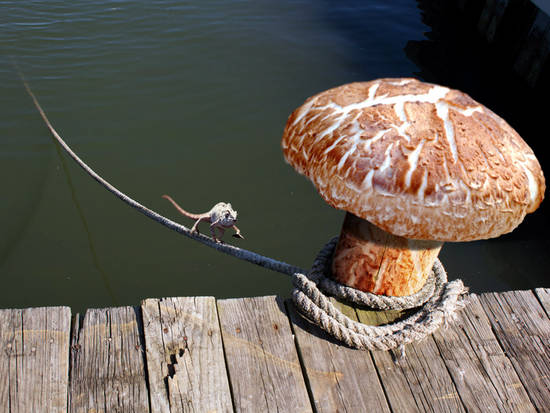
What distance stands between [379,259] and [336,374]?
0.50 m

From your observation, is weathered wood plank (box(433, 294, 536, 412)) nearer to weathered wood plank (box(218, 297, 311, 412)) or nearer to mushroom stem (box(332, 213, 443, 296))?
mushroom stem (box(332, 213, 443, 296))

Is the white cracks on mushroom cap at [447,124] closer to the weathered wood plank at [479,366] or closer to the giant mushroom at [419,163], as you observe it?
the giant mushroom at [419,163]

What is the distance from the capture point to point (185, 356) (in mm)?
2057

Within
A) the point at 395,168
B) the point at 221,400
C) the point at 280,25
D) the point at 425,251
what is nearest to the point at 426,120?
the point at 395,168

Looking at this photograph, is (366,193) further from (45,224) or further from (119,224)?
(45,224)

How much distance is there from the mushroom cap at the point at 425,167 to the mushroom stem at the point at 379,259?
27cm

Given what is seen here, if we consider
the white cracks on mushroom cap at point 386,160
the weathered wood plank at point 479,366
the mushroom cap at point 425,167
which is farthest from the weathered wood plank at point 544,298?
the white cracks on mushroom cap at point 386,160

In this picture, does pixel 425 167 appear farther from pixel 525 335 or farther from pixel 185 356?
pixel 185 356

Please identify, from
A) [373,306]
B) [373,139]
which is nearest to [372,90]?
[373,139]

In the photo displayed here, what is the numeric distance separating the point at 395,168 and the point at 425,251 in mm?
535

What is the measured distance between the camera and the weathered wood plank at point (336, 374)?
1.96 m

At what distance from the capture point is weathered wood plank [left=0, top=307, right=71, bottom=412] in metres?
1.87

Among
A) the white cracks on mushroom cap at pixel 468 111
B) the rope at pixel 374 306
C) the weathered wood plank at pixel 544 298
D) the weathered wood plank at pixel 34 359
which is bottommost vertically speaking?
the weathered wood plank at pixel 34 359

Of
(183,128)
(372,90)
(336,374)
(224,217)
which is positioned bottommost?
(183,128)
